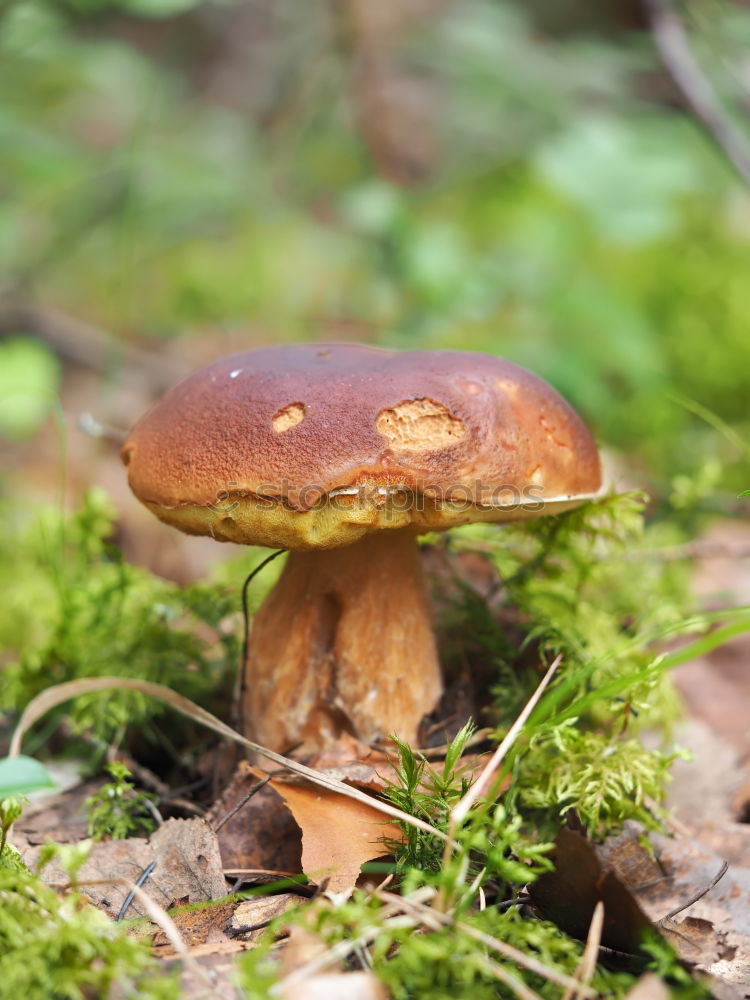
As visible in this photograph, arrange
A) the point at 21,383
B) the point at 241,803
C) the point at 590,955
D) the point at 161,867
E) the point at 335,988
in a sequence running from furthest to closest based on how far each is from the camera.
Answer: the point at 21,383 < the point at 241,803 < the point at 161,867 < the point at 590,955 < the point at 335,988

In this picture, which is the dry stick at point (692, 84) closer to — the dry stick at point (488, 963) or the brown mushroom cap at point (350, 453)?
the brown mushroom cap at point (350, 453)

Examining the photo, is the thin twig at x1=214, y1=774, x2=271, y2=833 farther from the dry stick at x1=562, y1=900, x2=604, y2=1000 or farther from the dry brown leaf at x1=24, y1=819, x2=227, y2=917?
the dry stick at x1=562, y1=900, x2=604, y2=1000

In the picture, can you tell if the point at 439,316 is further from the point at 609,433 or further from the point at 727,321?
the point at 727,321

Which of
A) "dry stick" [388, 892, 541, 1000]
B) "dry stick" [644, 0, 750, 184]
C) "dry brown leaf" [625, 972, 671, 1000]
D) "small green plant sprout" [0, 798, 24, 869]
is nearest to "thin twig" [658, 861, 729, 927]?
"dry brown leaf" [625, 972, 671, 1000]

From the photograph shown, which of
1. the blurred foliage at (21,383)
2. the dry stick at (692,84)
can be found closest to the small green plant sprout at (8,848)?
the blurred foliage at (21,383)

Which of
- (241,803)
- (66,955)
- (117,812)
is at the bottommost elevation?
(117,812)

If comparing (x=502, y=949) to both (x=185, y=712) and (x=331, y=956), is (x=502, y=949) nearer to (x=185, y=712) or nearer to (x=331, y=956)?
(x=331, y=956)

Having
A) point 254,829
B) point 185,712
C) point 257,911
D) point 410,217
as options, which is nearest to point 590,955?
point 257,911
